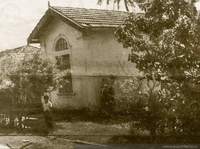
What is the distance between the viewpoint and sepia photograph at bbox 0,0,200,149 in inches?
178

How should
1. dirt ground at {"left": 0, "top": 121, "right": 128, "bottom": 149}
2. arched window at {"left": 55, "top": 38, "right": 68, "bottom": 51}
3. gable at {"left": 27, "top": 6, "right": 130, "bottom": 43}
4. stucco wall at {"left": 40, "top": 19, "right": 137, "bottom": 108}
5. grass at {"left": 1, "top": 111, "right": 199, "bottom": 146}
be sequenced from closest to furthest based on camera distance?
grass at {"left": 1, "top": 111, "right": 199, "bottom": 146}, dirt ground at {"left": 0, "top": 121, "right": 128, "bottom": 149}, stucco wall at {"left": 40, "top": 19, "right": 137, "bottom": 108}, gable at {"left": 27, "top": 6, "right": 130, "bottom": 43}, arched window at {"left": 55, "top": 38, "right": 68, "bottom": 51}

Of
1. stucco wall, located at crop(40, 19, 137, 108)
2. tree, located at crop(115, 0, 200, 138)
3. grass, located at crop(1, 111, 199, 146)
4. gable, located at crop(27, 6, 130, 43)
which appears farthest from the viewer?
gable, located at crop(27, 6, 130, 43)

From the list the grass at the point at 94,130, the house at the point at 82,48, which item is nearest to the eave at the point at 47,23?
the house at the point at 82,48

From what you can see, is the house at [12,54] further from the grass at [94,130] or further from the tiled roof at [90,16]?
the grass at [94,130]

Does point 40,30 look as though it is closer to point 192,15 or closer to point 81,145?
point 81,145

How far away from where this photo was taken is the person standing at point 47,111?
533 centimetres

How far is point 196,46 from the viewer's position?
4473 mm

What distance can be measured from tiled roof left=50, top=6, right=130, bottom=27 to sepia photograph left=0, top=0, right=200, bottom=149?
2 cm

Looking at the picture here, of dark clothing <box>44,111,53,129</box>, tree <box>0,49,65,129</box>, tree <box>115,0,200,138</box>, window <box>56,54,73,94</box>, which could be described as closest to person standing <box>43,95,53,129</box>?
dark clothing <box>44,111,53,129</box>

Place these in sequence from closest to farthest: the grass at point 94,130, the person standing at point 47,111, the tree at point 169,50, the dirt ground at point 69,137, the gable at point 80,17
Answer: the tree at point 169,50 → the grass at point 94,130 → the dirt ground at point 69,137 → the person standing at point 47,111 → the gable at point 80,17

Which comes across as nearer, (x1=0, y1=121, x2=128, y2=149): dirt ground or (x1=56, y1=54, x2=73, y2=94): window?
(x1=0, y1=121, x2=128, y2=149): dirt ground

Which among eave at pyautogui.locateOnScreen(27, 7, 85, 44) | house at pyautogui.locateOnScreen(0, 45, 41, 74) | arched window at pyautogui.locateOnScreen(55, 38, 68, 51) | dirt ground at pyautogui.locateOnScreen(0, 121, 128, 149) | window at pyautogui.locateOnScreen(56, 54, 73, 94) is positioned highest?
eave at pyautogui.locateOnScreen(27, 7, 85, 44)

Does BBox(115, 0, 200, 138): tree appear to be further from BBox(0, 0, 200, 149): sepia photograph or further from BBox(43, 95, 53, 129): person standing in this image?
BBox(43, 95, 53, 129): person standing

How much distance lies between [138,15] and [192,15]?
0.82 metres
